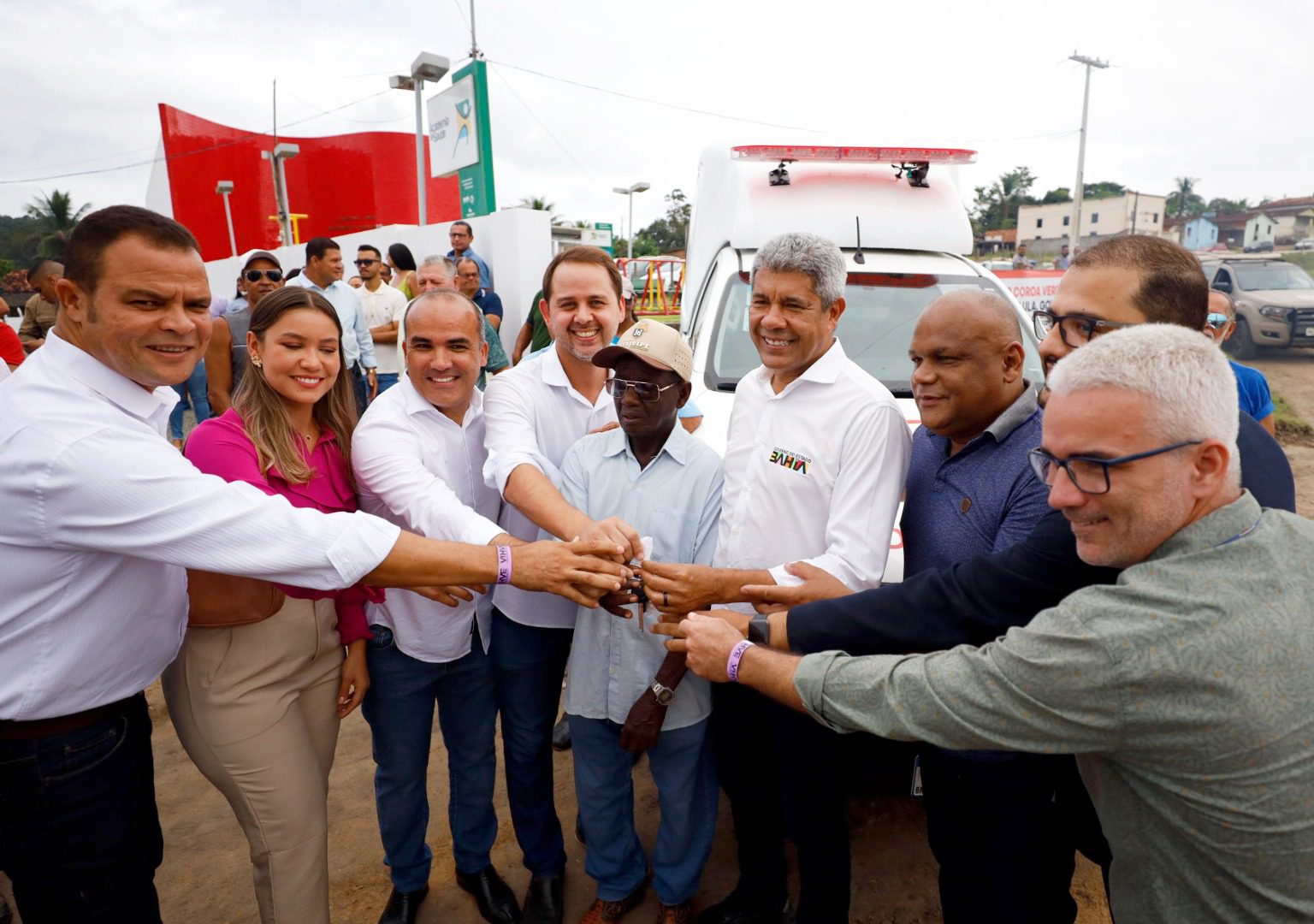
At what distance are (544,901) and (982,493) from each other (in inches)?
83.3

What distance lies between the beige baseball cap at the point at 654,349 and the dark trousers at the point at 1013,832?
1408mm

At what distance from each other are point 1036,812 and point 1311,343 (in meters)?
16.5

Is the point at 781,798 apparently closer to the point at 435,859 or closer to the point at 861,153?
the point at 435,859

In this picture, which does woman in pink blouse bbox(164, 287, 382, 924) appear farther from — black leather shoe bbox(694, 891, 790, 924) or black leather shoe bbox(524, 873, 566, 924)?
black leather shoe bbox(694, 891, 790, 924)

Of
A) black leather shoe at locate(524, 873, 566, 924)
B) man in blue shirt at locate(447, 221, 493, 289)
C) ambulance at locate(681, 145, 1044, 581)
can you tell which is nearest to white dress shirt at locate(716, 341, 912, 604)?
black leather shoe at locate(524, 873, 566, 924)

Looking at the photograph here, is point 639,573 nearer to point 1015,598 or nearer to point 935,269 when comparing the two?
point 1015,598

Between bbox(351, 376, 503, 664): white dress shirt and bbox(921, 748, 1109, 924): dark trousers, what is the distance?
5.09 feet

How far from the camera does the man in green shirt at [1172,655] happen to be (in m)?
1.24

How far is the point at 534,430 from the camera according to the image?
107 inches

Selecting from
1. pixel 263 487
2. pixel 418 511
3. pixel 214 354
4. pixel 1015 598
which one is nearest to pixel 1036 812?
pixel 1015 598

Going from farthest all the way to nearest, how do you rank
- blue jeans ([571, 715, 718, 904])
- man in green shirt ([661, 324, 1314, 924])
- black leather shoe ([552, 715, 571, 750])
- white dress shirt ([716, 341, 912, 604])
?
1. black leather shoe ([552, 715, 571, 750])
2. blue jeans ([571, 715, 718, 904])
3. white dress shirt ([716, 341, 912, 604])
4. man in green shirt ([661, 324, 1314, 924])

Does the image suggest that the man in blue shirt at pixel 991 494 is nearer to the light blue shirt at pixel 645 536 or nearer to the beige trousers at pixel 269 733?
the light blue shirt at pixel 645 536

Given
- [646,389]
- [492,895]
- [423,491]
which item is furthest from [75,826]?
[646,389]

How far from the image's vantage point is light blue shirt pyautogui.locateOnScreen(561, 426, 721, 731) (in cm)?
244
